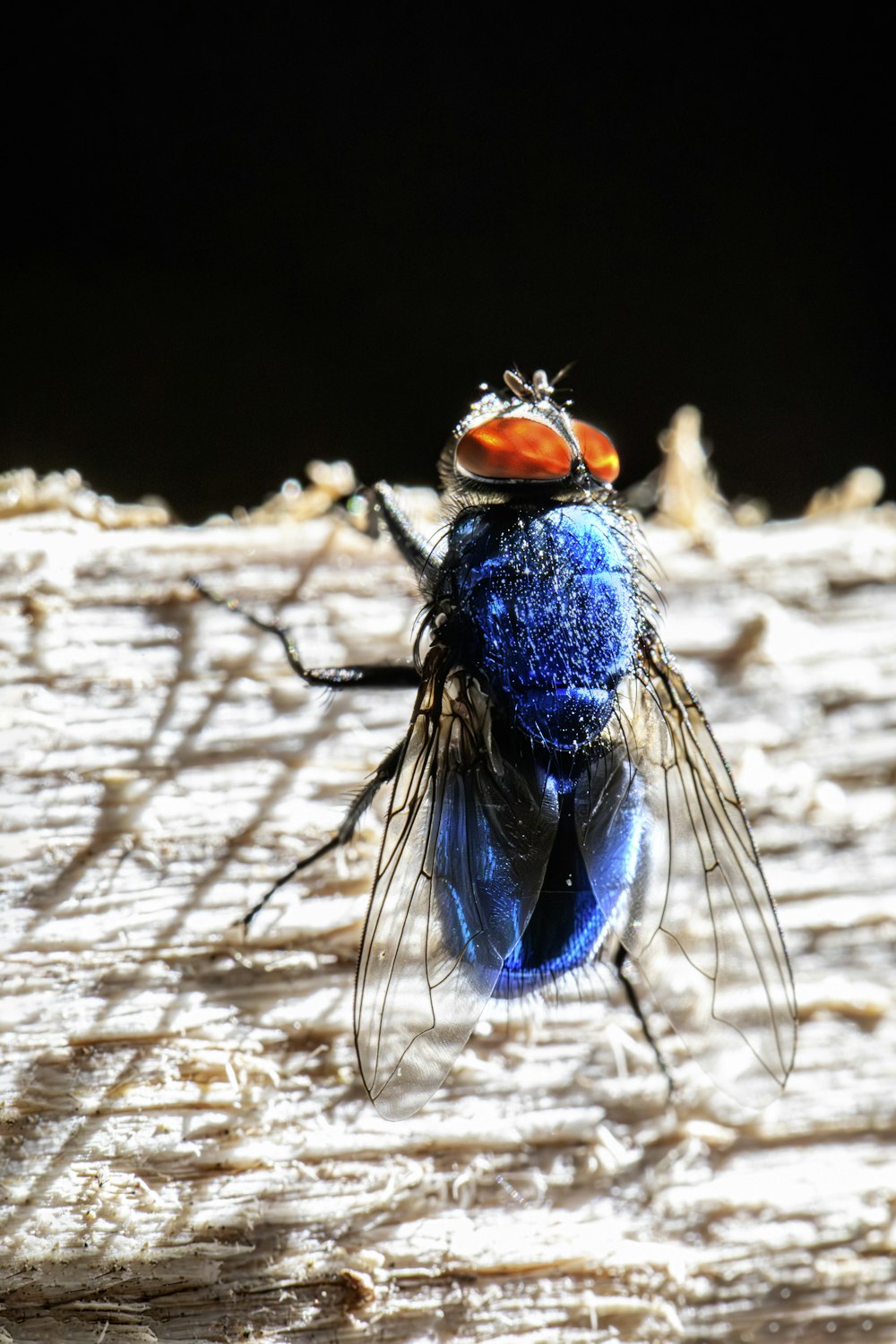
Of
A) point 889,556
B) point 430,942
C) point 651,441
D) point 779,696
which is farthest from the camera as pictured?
point 651,441

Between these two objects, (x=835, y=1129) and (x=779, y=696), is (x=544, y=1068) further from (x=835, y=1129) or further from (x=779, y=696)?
(x=779, y=696)

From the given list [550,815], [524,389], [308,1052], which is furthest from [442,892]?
[524,389]

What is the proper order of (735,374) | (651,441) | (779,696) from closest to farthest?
(779,696), (651,441), (735,374)

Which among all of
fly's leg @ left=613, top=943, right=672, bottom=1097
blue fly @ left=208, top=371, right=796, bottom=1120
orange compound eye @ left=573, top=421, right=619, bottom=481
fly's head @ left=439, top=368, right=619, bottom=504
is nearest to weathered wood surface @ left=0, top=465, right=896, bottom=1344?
fly's leg @ left=613, top=943, right=672, bottom=1097

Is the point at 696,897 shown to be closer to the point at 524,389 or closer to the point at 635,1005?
the point at 635,1005

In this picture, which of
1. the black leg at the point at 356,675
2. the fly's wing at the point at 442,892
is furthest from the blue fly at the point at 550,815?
the black leg at the point at 356,675

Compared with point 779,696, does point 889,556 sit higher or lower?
higher

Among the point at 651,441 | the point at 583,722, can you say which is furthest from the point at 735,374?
the point at 583,722
